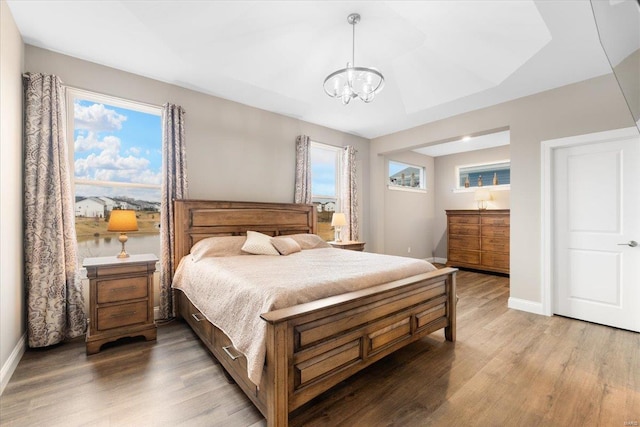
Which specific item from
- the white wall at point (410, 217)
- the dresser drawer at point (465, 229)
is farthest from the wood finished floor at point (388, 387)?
the white wall at point (410, 217)

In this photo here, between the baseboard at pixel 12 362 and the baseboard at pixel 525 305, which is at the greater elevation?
the baseboard at pixel 12 362

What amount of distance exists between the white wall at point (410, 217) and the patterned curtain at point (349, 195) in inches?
39.4

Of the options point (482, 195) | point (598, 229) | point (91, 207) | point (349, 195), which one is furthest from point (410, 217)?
point (91, 207)

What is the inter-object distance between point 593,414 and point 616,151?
2.85 m

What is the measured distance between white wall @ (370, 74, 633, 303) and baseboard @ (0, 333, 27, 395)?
5087 millimetres

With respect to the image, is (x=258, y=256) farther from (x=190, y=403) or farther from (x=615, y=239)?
(x=615, y=239)

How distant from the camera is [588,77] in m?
3.13

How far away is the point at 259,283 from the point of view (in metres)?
1.88

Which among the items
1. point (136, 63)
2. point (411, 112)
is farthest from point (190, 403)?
point (411, 112)

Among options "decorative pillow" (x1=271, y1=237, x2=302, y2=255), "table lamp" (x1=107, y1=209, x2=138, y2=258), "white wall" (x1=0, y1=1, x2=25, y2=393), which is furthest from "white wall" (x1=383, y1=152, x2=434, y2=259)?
"white wall" (x1=0, y1=1, x2=25, y2=393)

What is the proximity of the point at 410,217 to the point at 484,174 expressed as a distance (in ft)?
6.30

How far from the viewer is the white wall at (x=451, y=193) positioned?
20.3 feet

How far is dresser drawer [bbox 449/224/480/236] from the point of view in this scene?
5.86 metres

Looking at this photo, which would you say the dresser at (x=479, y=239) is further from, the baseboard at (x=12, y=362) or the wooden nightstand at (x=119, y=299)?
the baseboard at (x=12, y=362)
